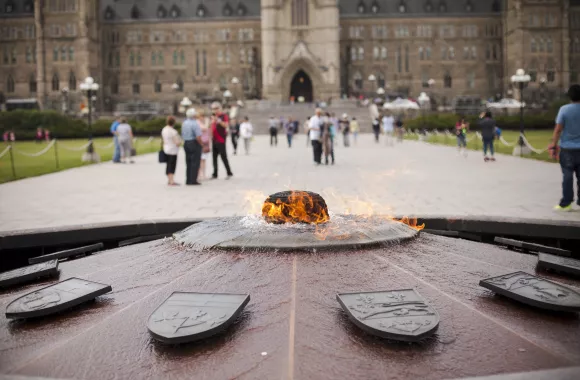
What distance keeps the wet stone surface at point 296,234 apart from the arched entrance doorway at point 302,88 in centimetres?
7644

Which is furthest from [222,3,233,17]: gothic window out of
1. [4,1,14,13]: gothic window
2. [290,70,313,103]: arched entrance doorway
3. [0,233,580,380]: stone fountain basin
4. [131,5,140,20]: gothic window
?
[0,233,580,380]: stone fountain basin

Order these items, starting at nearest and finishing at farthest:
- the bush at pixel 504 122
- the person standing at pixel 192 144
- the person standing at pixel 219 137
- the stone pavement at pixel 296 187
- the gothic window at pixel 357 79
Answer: the stone pavement at pixel 296 187 → the person standing at pixel 192 144 → the person standing at pixel 219 137 → the bush at pixel 504 122 → the gothic window at pixel 357 79

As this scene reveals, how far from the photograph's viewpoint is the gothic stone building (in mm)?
82438

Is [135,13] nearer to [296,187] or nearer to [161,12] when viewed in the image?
[161,12]

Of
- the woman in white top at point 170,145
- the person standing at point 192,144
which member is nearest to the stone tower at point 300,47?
the person standing at point 192,144

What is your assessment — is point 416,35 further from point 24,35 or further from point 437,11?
point 24,35

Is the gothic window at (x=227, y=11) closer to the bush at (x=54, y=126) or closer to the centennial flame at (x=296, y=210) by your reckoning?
the bush at (x=54, y=126)

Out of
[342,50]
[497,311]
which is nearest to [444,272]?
[497,311]

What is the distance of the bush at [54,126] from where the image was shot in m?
46.8

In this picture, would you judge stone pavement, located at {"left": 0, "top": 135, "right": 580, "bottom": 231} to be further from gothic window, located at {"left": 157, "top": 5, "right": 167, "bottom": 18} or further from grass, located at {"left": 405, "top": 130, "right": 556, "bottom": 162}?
gothic window, located at {"left": 157, "top": 5, "right": 167, "bottom": 18}

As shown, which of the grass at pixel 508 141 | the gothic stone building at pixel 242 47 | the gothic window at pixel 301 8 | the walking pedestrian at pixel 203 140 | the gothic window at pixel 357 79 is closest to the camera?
the walking pedestrian at pixel 203 140

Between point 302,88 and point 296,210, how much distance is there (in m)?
77.4

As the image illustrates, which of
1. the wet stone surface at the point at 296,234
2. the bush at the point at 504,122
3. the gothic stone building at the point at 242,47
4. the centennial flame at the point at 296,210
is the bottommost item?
the wet stone surface at the point at 296,234

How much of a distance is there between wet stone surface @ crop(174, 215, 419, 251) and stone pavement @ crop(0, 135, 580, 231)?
2190mm
